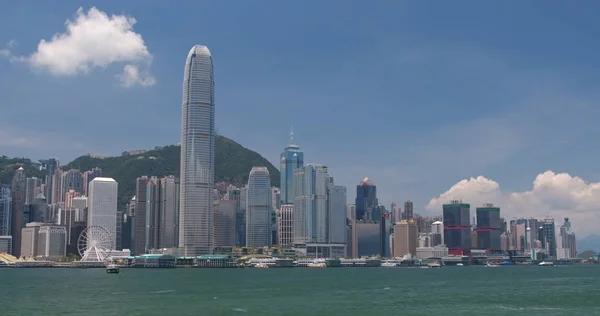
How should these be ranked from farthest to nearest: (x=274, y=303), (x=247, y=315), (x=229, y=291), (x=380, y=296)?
1. (x=229, y=291)
2. (x=380, y=296)
3. (x=274, y=303)
4. (x=247, y=315)

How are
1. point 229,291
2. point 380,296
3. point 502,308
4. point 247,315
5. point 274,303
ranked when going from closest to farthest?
point 247,315 → point 502,308 → point 274,303 → point 380,296 → point 229,291

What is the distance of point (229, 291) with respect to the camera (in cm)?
14012

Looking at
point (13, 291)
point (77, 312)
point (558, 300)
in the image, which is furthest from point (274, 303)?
point (13, 291)

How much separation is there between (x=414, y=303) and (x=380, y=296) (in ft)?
49.7

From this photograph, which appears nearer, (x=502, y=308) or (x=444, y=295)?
(x=502, y=308)

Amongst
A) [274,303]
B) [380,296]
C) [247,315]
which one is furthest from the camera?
[380,296]

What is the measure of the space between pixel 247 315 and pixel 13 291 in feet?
231

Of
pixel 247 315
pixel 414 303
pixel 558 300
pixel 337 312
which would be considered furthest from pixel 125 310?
pixel 558 300

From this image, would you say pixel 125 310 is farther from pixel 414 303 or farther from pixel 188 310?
pixel 414 303

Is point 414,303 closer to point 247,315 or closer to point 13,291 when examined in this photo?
point 247,315

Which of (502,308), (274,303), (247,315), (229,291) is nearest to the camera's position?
(247,315)

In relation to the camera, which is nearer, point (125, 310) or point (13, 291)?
point (125, 310)

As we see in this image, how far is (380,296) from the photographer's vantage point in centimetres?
12575

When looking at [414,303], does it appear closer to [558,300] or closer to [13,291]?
[558,300]
